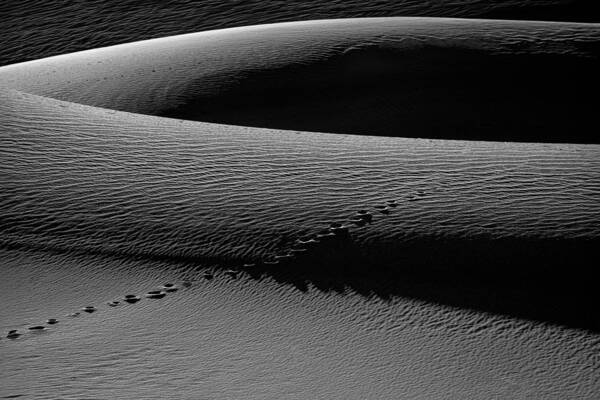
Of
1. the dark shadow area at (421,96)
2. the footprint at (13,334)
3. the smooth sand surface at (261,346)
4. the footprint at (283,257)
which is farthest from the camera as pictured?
the dark shadow area at (421,96)

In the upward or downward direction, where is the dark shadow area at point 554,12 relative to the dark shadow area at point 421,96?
downward

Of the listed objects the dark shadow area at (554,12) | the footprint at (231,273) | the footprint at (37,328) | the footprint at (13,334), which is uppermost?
the footprint at (13,334)

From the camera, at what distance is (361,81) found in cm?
277

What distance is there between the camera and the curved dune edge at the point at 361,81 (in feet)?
8.64

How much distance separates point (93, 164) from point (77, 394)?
797 millimetres

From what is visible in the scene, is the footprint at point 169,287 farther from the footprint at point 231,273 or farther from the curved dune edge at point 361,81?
the curved dune edge at point 361,81

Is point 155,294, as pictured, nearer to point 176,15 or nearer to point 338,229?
point 338,229

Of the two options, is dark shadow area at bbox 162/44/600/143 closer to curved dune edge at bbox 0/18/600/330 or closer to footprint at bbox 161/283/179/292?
curved dune edge at bbox 0/18/600/330

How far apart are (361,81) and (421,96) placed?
0.65 feet

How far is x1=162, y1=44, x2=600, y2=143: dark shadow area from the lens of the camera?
8.63 feet

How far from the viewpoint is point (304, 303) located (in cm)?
136

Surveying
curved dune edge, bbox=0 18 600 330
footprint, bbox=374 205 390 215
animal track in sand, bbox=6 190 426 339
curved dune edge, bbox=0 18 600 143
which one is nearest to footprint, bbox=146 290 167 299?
animal track in sand, bbox=6 190 426 339

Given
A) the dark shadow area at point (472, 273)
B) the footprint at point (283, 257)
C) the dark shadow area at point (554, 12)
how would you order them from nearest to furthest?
the dark shadow area at point (472, 273) → the footprint at point (283, 257) → the dark shadow area at point (554, 12)

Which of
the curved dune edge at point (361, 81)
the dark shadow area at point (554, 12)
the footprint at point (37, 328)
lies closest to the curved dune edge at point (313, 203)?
the footprint at point (37, 328)
